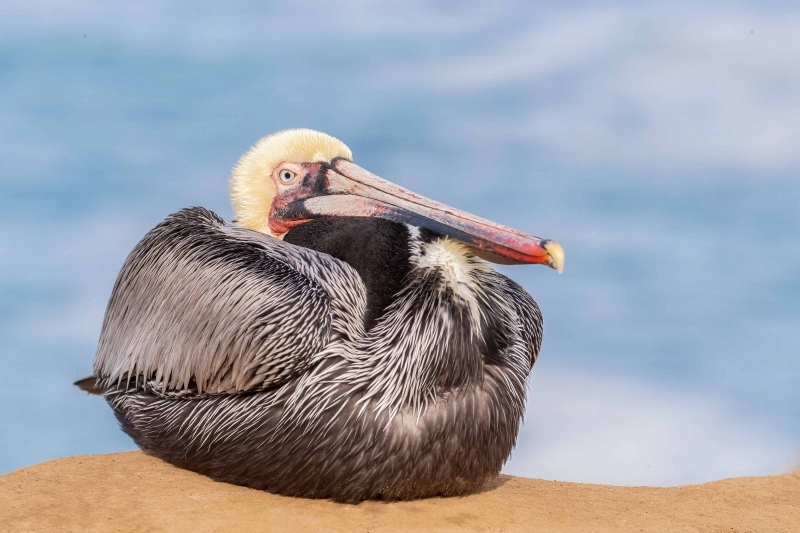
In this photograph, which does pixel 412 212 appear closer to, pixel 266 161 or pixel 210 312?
pixel 266 161

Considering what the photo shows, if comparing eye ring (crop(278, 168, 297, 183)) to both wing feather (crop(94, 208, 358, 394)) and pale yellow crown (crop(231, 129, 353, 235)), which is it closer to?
pale yellow crown (crop(231, 129, 353, 235))

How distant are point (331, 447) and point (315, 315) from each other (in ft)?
2.94

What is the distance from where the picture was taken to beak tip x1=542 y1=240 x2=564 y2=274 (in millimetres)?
6277

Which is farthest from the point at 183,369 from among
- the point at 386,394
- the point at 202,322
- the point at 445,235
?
the point at 445,235

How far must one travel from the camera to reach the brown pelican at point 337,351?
6.29 metres

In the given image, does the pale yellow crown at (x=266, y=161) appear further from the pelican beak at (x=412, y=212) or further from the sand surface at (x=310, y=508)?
the sand surface at (x=310, y=508)

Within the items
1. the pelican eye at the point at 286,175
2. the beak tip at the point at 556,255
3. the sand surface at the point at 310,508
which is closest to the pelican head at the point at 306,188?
the pelican eye at the point at 286,175

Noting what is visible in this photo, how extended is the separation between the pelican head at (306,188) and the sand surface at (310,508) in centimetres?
220

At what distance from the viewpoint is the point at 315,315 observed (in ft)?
20.6

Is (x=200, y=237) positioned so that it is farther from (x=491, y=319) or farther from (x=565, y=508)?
(x=565, y=508)

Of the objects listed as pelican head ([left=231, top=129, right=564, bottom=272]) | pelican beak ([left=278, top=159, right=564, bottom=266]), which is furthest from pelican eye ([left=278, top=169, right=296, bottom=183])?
pelican beak ([left=278, top=159, right=564, bottom=266])

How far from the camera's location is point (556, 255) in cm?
629

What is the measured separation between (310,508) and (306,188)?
276 centimetres

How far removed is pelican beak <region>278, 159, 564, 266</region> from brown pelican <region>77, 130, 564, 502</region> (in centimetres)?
2
